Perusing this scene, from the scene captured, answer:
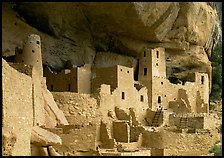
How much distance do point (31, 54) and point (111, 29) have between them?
25.5 feet

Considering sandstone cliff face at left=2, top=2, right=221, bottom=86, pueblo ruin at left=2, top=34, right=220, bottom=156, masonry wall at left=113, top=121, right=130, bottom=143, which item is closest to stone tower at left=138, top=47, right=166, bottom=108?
pueblo ruin at left=2, top=34, right=220, bottom=156

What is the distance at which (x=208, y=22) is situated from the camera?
95.5 feet

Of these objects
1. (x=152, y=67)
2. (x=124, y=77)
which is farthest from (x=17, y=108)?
(x=152, y=67)

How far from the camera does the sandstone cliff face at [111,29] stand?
23.5 meters

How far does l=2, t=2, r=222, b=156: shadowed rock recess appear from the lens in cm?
1325

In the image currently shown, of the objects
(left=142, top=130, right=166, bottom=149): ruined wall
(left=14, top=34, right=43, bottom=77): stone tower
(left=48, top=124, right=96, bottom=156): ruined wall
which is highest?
(left=14, top=34, right=43, bottom=77): stone tower

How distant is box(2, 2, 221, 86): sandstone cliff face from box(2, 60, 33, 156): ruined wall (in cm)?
1029

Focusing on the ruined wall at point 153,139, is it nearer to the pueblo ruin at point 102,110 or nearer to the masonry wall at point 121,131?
the pueblo ruin at point 102,110

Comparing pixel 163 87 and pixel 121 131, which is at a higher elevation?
pixel 163 87

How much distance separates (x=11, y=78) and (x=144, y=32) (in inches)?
602

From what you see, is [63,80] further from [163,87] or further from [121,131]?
[163,87]

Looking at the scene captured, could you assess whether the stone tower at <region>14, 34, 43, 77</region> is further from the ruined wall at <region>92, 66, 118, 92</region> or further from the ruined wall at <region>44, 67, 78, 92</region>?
the ruined wall at <region>92, 66, 118, 92</region>

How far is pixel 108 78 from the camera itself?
2309cm

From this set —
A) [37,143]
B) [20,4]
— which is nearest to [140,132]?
[37,143]
